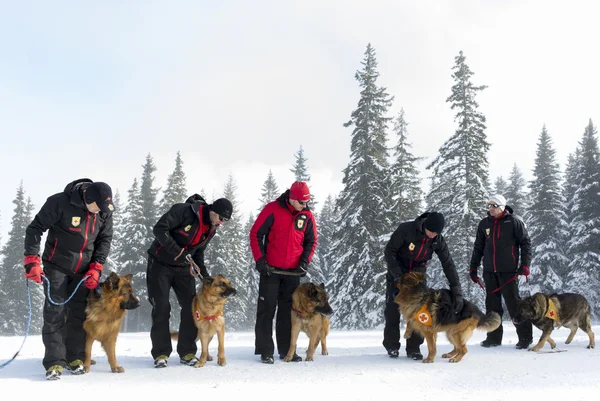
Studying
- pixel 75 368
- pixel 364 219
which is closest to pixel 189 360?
pixel 75 368

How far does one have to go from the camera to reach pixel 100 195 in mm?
5363

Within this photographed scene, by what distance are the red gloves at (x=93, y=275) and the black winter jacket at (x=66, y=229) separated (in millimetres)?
100

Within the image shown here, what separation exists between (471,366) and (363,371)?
1590 millimetres

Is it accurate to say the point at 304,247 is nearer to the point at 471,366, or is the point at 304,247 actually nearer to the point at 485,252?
the point at 471,366

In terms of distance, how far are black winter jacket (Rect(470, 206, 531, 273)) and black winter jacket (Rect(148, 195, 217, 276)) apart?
17.2 ft

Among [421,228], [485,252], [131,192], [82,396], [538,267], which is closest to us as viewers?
[82,396]

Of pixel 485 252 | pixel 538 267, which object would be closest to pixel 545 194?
pixel 538 267

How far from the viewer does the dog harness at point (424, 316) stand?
6.54 meters

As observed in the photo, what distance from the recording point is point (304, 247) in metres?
7.13

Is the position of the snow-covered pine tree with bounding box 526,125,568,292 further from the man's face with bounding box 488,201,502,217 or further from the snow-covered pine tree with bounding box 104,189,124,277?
the snow-covered pine tree with bounding box 104,189,124,277

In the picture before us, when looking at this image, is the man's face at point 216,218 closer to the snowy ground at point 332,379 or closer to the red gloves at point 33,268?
the snowy ground at point 332,379

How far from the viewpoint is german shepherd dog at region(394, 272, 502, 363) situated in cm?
656

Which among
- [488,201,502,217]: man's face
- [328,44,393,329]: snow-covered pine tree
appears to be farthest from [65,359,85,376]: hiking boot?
[328,44,393,329]: snow-covered pine tree

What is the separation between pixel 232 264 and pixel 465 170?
2089 cm
